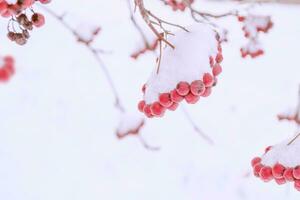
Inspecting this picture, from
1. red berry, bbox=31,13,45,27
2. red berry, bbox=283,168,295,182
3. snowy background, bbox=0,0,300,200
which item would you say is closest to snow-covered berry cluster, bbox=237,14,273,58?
snowy background, bbox=0,0,300,200

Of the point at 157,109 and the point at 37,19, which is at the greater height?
the point at 37,19

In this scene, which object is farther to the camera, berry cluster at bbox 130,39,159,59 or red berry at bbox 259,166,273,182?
berry cluster at bbox 130,39,159,59

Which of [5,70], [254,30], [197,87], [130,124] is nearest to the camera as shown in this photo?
[197,87]

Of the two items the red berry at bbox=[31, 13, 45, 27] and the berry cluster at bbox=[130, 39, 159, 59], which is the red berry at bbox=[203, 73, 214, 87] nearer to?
the red berry at bbox=[31, 13, 45, 27]

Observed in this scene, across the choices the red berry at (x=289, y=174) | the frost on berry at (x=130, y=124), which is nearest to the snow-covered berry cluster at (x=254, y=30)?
the frost on berry at (x=130, y=124)

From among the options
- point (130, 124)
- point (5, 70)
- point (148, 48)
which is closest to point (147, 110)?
point (148, 48)

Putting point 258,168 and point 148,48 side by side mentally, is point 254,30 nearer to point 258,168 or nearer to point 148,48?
point 148,48
